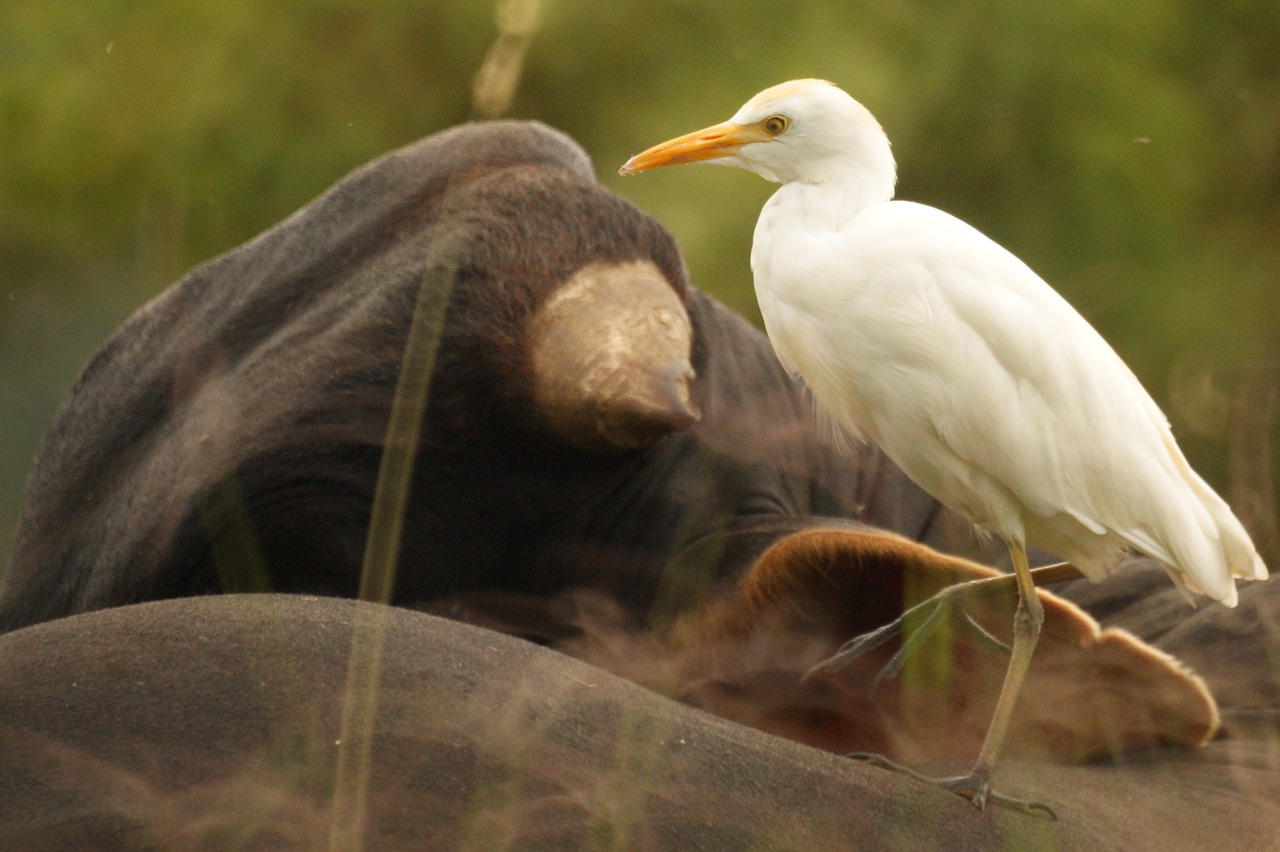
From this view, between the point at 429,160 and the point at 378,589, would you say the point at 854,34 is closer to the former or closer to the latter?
the point at 429,160

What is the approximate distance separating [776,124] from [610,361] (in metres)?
0.37

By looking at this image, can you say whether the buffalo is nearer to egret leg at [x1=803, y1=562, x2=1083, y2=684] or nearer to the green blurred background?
egret leg at [x1=803, y1=562, x2=1083, y2=684]

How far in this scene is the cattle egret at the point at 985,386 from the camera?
180 centimetres

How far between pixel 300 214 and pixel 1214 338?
2.36 m

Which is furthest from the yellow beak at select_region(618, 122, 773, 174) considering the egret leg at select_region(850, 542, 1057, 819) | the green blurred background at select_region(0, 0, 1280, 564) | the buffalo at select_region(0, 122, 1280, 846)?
the green blurred background at select_region(0, 0, 1280, 564)

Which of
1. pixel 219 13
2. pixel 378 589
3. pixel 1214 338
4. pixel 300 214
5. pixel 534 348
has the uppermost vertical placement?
pixel 219 13

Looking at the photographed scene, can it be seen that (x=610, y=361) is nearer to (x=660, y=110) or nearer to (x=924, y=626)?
(x=924, y=626)

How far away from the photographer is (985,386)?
5.93 ft

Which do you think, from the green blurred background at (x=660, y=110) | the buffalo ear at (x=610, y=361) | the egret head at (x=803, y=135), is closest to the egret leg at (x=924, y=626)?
the buffalo ear at (x=610, y=361)

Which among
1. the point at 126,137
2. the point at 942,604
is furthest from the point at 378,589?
the point at 126,137

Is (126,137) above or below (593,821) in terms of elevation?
above

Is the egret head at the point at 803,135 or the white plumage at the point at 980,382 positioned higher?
the egret head at the point at 803,135

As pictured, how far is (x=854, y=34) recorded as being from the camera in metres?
4.84

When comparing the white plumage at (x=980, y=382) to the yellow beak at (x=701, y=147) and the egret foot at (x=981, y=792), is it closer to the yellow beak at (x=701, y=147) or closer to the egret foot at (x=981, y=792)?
the yellow beak at (x=701, y=147)
